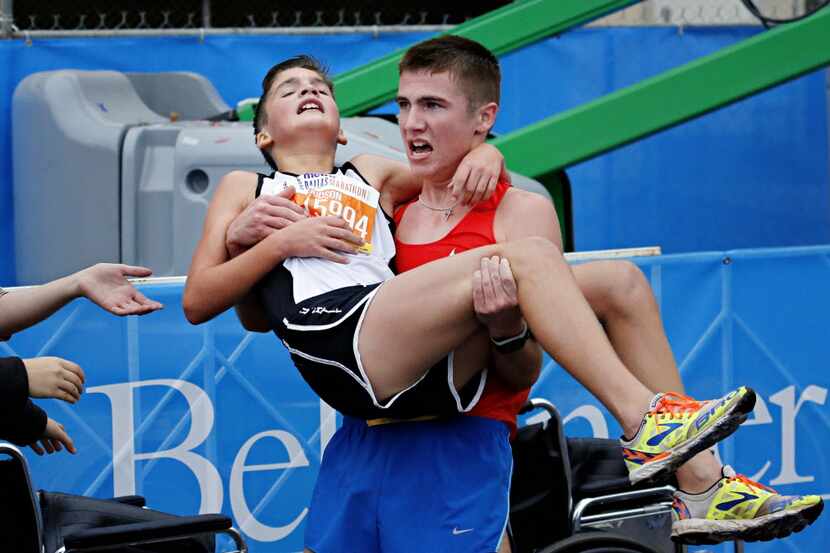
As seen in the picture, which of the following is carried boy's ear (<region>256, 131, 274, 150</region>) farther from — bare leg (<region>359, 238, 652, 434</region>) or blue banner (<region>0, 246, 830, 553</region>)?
blue banner (<region>0, 246, 830, 553</region>)

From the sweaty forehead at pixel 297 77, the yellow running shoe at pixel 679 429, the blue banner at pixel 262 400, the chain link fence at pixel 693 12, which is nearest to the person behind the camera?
the yellow running shoe at pixel 679 429

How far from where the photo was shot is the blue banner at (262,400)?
421 centimetres

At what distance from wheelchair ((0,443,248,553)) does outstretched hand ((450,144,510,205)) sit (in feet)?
3.31

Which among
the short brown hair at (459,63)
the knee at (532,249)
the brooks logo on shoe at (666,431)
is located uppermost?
the short brown hair at (459,63)

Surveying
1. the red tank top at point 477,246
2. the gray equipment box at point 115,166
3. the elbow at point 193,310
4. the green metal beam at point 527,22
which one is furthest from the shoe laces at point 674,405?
the green metal beam at point 527,22

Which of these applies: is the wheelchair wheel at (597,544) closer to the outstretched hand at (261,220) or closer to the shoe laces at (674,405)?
the shoe laces at (674,405)

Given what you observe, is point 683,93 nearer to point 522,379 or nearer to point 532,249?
point 522,379

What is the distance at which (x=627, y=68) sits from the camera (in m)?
8.26

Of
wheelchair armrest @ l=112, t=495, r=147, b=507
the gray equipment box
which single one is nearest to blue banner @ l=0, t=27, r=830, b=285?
the gray equipment box

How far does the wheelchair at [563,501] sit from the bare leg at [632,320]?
50cm

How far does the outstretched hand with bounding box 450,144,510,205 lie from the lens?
2.90 metres

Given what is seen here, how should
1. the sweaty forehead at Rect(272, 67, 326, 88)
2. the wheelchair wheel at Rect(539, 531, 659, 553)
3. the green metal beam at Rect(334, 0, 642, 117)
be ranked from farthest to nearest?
the green metal beam at Rect(334, 0, 642, 117), the wheelchair wheel at Rect(539, 531, 659, 553), the sweaty forehead at Rect(272, 67, 326, 88)

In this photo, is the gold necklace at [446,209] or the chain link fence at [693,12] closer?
the gold necklace at [446,209]

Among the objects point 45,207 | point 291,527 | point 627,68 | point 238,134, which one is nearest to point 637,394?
point 291,527
